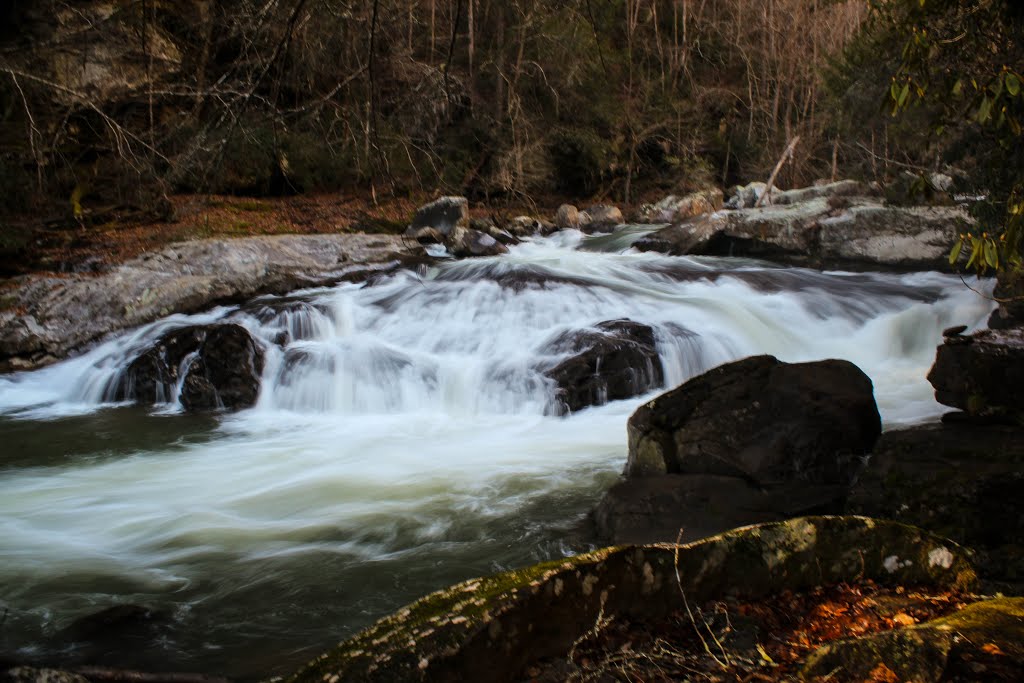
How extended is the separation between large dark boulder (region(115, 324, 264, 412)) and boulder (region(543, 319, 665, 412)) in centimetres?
372

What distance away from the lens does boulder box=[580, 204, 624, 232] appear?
19078 millimetres

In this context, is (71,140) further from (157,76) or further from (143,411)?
(143,411)

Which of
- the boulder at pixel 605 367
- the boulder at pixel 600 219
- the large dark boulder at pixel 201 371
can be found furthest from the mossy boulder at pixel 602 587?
the boulder at pixel 600 219

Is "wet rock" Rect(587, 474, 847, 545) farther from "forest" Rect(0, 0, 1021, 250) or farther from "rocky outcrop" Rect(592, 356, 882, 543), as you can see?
"forest" Rect(0, 0, 1021, 250)

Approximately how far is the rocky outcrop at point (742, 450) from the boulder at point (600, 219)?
43.7ft

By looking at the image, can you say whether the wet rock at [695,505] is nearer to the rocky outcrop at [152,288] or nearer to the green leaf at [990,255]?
the green leaf at [990,255]

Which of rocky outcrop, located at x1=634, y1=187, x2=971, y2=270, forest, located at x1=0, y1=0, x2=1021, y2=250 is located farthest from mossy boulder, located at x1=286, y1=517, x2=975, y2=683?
rocky outcrop, located at x1=634, y1=187, x2=971, y2=270

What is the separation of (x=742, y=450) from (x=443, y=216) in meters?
11.4

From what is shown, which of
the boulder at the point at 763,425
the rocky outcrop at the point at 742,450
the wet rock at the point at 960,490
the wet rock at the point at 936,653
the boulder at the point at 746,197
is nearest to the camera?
the wet rock at the point at 936,653

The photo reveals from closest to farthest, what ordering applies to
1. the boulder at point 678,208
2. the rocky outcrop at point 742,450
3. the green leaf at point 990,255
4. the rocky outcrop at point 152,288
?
the green leaf at point 990,255, the rocky outcrop at point 742,450, the rocky outcrop at point 152,288, the boulder at point 678,208

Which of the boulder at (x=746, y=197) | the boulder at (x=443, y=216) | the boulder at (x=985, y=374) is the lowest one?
the boulder at (x=985, y=374)

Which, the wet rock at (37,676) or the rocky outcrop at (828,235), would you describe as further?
the rocky outcrop at (828,235)

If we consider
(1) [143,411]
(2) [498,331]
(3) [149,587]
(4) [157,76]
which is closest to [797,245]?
(2) [498,331]

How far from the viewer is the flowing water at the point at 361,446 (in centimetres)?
444
